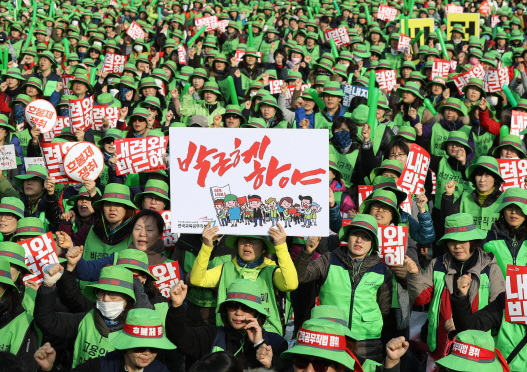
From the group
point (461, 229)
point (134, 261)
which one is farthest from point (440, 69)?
point (134, 261)

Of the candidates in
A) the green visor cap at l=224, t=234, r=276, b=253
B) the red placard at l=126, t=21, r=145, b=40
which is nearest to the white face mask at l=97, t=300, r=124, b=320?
the green visor cap at l=224, t=234, r=276, b=253

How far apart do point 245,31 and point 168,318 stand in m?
13.5

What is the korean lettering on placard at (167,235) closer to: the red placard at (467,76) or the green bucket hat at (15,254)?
the green bucket hat at (15,254)

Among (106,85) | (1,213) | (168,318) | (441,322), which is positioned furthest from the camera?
(106,85)

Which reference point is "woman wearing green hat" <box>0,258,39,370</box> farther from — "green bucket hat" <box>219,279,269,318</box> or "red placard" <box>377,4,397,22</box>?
"red placard" <box>377,4,397,22</box>

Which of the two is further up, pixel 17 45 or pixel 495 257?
pixel 17 45

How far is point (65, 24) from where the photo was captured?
18.4 meters

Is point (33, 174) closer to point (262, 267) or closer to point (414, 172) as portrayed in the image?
point (262, 267)

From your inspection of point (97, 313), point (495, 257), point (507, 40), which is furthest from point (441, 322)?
point (507, 40)

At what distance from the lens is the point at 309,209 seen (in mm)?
5453

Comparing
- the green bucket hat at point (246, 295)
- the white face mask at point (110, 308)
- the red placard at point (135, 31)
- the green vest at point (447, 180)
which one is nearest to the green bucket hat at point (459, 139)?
the green vest at point (447, 180)

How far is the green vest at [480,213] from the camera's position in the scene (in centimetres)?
710

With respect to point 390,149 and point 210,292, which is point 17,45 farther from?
point 210,292

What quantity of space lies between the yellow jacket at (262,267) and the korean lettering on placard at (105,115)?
5212 millimetres
